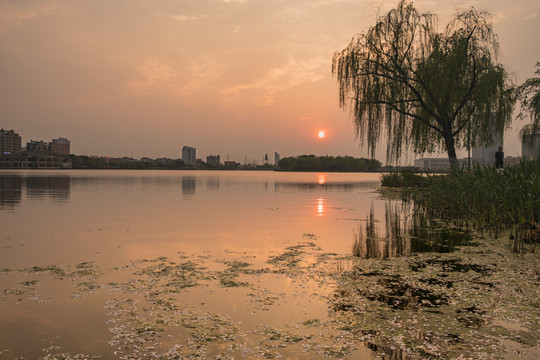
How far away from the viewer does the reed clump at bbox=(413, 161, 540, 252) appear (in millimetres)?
8172

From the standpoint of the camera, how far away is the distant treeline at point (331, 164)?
168 metres

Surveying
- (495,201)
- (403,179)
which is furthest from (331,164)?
(495,201)

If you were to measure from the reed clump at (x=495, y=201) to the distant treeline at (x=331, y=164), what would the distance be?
6108 inches

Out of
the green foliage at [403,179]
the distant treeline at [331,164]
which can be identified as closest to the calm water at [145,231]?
the green foliage at [403,179]

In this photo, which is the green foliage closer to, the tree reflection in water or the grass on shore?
the grass on shore

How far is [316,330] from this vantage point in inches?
142

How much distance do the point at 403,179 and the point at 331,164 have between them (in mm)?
145537

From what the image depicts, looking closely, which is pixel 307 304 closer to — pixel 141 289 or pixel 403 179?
pixel 141 289

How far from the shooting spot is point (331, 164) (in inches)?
6757

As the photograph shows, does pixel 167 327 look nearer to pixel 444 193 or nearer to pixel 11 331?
pixel 11 331

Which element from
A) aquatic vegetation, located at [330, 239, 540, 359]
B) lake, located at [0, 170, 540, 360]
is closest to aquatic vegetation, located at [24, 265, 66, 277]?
lake, located at [0, 170, 540, 360]

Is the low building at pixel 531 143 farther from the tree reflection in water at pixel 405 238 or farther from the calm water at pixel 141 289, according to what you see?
the calm water at pixel 141 289

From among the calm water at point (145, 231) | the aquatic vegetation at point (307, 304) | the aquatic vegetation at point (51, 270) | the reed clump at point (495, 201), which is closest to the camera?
the aquatic vegetation at point (307, 304)

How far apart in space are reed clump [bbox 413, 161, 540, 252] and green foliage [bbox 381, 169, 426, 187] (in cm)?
1077
